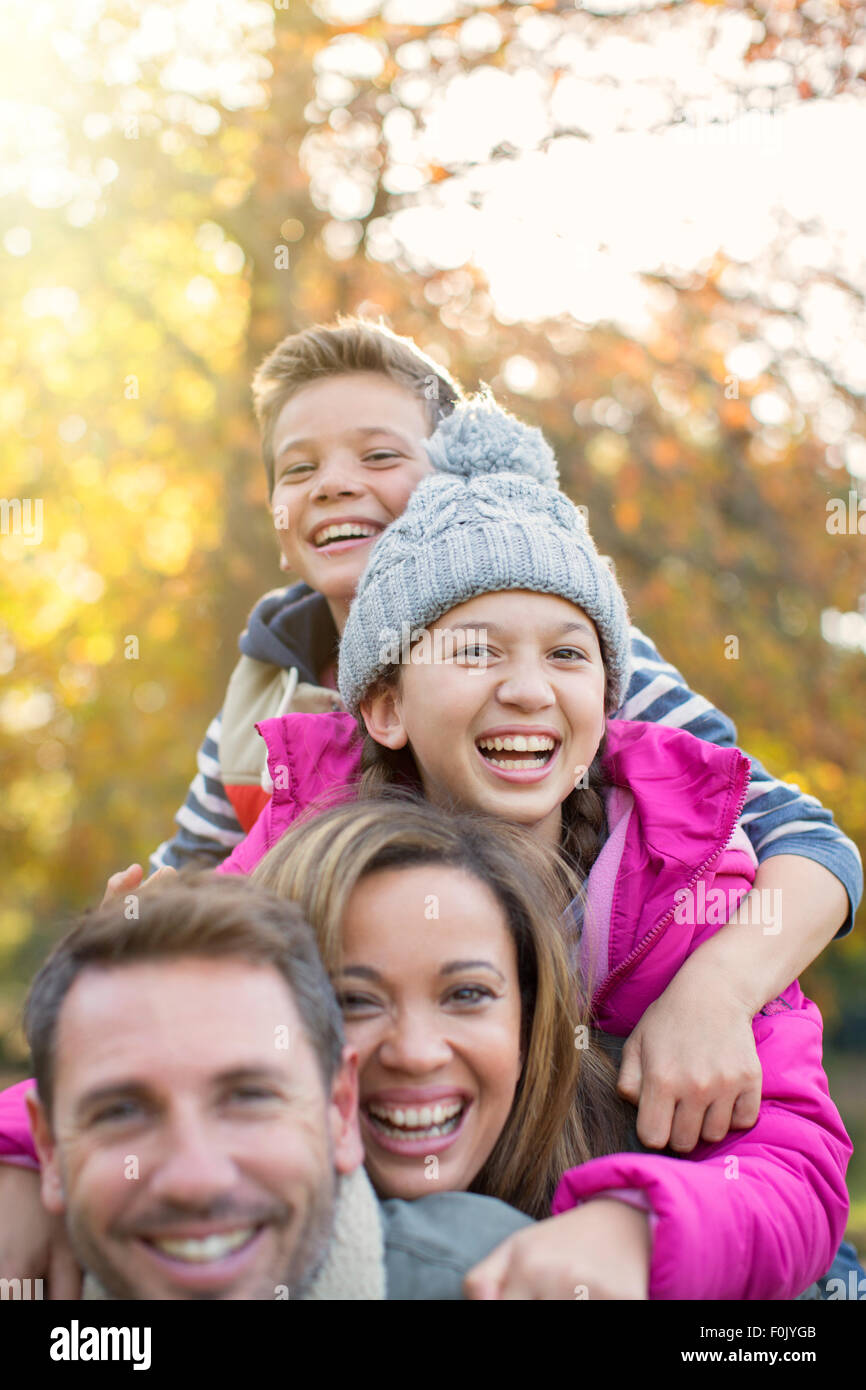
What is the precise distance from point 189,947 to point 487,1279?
1.79 ft

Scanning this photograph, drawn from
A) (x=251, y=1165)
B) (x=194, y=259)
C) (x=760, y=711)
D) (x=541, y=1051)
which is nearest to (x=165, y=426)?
(x=194, y=259)

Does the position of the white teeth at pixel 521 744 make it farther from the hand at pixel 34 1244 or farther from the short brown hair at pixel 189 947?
the hand at pixel 34 1244

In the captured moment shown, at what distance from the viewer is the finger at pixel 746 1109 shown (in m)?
2.06

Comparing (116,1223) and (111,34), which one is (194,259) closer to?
(111,34)

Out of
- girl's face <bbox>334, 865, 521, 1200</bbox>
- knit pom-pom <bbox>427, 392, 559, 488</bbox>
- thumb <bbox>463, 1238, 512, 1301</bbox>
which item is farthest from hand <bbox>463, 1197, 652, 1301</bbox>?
knit pom-pom <bbox>427, 392, 559, 488</bbox>

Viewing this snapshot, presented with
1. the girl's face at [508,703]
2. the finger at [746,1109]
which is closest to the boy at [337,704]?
the finger at [746,1109]

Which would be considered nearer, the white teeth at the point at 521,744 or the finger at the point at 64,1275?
the finger at the point at 64,1275

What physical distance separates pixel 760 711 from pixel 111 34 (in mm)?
4625

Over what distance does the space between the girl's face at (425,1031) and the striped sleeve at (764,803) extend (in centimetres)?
82

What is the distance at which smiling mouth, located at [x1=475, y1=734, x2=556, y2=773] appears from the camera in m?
2.35

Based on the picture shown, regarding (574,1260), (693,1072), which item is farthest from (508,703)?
(574,1260)

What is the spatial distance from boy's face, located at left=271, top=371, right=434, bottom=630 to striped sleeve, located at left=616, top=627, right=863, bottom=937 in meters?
0.65

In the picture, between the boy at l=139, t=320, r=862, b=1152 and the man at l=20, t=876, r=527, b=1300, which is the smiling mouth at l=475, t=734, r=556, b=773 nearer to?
the boy at l=139, t=320, r=862, b=1152

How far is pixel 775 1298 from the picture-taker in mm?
1890
